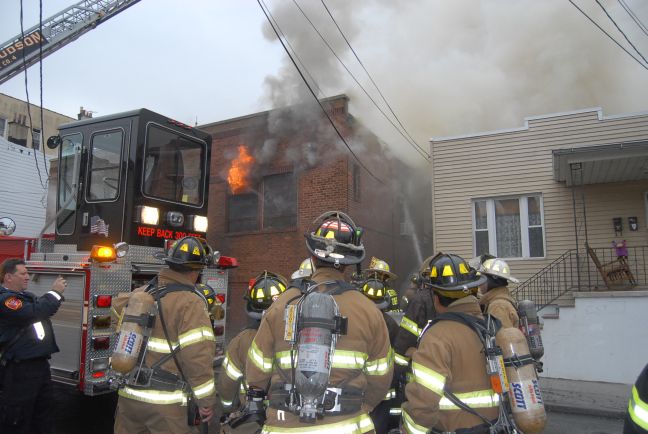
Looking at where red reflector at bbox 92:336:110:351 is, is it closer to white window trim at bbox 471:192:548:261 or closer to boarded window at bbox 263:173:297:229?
boarded window at bbox 263:173:297:229

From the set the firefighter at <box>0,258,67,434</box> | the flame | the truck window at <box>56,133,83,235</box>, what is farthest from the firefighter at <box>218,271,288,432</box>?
the flame

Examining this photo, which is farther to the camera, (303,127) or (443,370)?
(303,127)

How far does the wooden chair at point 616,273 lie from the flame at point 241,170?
26.3ft

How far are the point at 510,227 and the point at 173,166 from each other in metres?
7.24

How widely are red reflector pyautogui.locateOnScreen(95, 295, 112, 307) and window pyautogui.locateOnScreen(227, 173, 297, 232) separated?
735 cm

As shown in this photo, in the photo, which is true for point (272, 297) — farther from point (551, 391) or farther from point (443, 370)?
point (551, 391)

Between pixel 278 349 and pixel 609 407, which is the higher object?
pixel 278 349

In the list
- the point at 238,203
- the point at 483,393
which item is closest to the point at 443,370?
the point at 483,393

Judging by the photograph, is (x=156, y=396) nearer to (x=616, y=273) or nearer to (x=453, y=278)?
(x=453, y=278)

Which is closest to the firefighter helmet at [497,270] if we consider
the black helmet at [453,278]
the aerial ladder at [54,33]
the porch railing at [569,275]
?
the black helmet at [453,278]

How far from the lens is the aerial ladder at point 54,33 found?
11.0 m

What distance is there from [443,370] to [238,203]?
36.8ft

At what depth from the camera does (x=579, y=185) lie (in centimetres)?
977

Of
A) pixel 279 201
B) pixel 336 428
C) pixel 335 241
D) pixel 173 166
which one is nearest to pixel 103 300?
pixel 173 166
